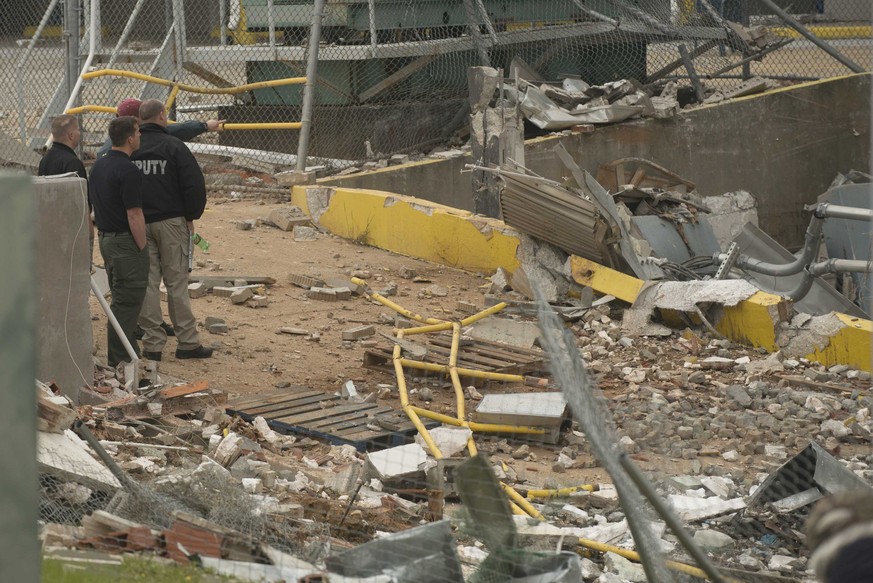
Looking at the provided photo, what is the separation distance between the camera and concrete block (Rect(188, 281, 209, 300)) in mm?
10969

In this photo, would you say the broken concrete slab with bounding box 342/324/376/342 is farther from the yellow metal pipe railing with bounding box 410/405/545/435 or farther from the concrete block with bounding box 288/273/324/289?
the yellow metal pipe railing with bounding box 410/405/545/435

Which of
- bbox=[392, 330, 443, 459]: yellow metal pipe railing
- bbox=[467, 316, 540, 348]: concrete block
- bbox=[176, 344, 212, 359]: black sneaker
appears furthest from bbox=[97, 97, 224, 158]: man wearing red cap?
bbox=[467, 316, 540, 348]: concrete block

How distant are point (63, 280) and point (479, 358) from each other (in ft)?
10.8

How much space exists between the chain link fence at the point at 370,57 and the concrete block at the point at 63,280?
7202 millimetres

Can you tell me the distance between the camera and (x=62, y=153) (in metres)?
8.67

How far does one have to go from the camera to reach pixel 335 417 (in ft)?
26.1

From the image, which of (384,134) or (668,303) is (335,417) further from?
(384,134)

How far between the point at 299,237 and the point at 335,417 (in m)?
5.62

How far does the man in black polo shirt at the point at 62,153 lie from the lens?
8633 mm

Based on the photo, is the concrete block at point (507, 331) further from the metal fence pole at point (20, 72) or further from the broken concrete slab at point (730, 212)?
the metal fence pole at point (20, 72)

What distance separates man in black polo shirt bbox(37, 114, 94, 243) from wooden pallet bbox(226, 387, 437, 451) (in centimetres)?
195

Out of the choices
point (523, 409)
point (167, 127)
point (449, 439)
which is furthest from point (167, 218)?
point (523, 409)

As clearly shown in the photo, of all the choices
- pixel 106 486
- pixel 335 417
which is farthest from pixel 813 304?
pixel 106 486

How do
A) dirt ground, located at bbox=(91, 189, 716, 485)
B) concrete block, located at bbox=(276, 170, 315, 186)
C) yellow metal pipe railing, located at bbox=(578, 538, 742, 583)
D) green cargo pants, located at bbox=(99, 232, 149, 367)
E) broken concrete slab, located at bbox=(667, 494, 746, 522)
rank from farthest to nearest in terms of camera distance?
1. concrete block, located at bbox=(276, 170, 315, 186)
2. dirt ground, located at bbox=(91, 189, 716, 485)
3. green cargo pants, located at bbox=(99, 232, 149, 367)
4. broken concrete slab, located at bbox=(667, 494, 746, 522)
5. yellow metal pipe railing, located at bbox=(578, 538, 742, 583)
